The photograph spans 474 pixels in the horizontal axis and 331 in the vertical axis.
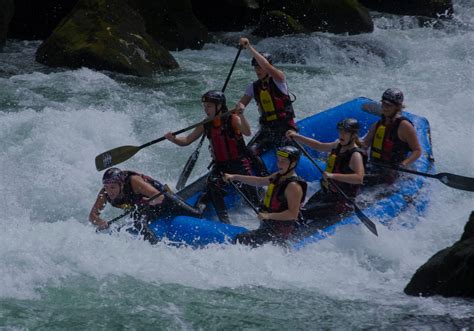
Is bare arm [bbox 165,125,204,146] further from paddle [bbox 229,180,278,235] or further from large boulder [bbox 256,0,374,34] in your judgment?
large boulder [bbox 256,0,374,34]

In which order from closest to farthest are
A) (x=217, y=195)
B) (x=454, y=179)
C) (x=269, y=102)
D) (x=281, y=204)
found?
1. (x=281, y=204)
2. (x=217, y=195)
3. (x=454, y=179)
4. (x=269, y=102)

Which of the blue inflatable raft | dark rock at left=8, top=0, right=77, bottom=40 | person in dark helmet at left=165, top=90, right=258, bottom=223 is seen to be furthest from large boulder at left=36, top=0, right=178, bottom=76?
person in dark helmet at left=165, top=90, right=258, bottom=223

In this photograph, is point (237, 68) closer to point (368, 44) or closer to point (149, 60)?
point (149, 60)

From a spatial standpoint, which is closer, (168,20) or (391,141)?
(391,141)

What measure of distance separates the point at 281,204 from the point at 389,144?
146 cm

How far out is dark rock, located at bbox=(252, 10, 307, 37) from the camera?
580 inches

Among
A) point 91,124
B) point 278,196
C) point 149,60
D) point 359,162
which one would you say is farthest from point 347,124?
point 149,60

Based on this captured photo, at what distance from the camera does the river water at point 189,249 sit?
533 centimetres

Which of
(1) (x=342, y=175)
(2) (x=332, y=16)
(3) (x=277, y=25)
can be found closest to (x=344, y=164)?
(1) (x=342, y=175)

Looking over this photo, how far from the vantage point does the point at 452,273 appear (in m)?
5.14

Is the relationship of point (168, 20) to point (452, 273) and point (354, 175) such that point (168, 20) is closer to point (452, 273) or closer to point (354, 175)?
point (354, 175)

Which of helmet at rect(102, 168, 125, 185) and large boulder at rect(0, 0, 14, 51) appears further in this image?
large boulder at rect(0, 0, 14, 51)

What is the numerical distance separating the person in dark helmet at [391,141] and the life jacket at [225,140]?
1.17 metres

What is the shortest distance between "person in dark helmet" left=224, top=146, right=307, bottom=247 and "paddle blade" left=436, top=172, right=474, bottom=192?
4.97ft
